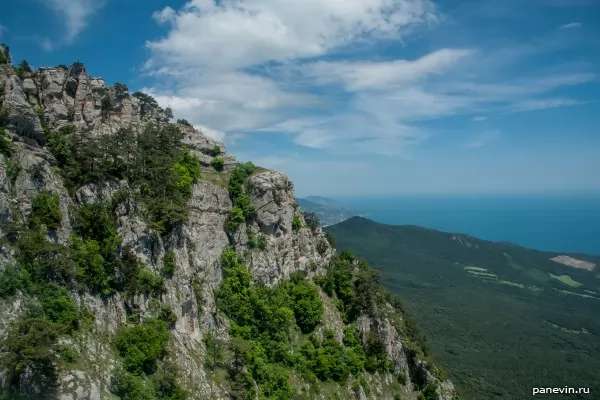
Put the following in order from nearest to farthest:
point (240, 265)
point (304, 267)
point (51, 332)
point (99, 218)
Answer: point (51, 332)
point (99, 218)
point (240, 265)
point (304, 267)

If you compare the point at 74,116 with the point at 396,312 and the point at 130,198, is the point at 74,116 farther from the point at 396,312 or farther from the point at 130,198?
the point at 396,312

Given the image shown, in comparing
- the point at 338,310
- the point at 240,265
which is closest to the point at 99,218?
the point at 240,265

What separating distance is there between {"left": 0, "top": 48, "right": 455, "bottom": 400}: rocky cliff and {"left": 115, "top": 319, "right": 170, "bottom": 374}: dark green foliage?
1.68 feet

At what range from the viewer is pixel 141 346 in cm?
3294

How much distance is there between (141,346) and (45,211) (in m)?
13.8

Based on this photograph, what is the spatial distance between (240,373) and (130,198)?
21710mm

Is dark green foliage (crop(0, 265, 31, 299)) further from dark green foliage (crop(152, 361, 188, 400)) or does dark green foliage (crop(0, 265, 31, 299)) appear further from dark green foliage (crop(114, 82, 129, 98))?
dark green foliage (crop(114, 82, 129, 98))

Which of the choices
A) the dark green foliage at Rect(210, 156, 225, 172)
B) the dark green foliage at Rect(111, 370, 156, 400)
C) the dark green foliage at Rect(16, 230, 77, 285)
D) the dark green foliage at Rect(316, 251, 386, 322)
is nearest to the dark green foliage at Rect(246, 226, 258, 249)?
the dark green foliage at Rect(210, 156, 225, 172)

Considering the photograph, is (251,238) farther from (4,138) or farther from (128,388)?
(4,138)

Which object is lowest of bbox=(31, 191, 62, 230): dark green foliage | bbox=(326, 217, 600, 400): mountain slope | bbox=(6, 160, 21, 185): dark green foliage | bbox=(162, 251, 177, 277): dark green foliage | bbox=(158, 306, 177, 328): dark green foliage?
bbox=(326, 217, 600, 400): mountain slope

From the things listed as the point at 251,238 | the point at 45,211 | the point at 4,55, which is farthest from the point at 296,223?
the point at 4,55

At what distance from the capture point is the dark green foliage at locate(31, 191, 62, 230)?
3173 cm

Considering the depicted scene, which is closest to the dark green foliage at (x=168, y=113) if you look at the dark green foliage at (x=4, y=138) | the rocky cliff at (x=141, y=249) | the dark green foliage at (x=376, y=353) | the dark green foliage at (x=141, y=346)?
the rocky cliff at (x=141, y=249)

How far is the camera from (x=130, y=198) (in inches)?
1555
